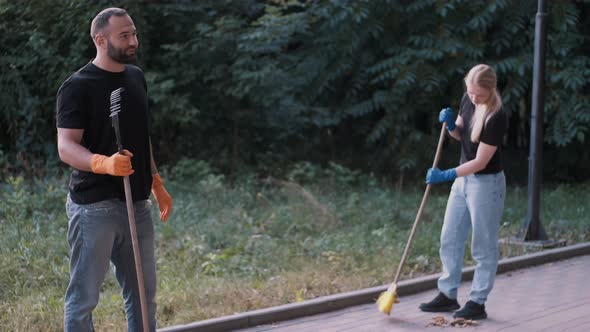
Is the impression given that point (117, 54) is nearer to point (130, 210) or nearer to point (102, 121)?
point (102, 121)

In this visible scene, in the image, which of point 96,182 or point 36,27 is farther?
point 36,27

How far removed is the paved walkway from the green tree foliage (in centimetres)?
608

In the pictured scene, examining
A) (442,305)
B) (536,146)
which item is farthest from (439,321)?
(536,146)

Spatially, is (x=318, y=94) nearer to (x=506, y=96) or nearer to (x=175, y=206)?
(x=506, y=96)

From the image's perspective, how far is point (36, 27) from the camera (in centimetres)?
1261

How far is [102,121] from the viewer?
174 inches

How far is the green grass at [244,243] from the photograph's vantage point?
21.7 feet

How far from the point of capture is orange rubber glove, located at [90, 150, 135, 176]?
13.8 feet

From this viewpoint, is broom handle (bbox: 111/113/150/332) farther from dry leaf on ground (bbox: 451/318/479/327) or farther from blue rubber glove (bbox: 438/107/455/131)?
blue rubber glove (bbox: 438/107/455/131)

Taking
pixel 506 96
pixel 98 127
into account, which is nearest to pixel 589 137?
pixel 506 96

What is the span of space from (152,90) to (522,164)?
301 inches

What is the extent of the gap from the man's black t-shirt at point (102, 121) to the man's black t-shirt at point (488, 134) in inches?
108

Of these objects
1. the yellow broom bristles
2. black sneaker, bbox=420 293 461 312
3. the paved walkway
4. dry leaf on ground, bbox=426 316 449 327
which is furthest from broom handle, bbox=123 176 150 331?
black sneaker, bbox=420 293 461 312

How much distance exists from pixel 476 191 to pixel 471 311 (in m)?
0.94
